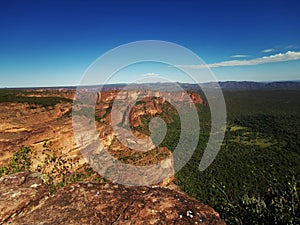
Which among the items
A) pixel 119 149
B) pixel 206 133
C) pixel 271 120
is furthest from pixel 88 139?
pixel 271 120

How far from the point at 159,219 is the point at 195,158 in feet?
193

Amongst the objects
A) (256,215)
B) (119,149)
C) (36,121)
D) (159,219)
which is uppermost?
(159,219)

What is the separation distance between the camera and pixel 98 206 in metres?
4.07

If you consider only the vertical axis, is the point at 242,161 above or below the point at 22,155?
below

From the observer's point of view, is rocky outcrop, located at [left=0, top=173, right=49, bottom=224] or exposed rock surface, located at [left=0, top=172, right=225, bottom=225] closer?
exposed rock surface, located at [left=0, top=172, right=225, bottom=225]

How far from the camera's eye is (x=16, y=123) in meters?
32.5

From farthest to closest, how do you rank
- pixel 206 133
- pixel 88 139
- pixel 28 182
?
pixel 206 133 → pixel 88 139 → pixel 28 182

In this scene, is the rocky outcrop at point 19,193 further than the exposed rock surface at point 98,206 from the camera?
Yes

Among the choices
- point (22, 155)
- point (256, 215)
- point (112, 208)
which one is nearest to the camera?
point (112, 208)

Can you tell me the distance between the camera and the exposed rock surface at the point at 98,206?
374 cm

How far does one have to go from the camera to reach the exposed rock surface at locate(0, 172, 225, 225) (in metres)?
3.74

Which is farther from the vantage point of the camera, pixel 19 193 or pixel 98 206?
pixel 19 193

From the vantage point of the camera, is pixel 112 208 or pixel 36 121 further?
pixel 36 121

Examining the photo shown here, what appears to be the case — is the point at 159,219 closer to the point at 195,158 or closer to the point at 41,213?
the point at 41,213
